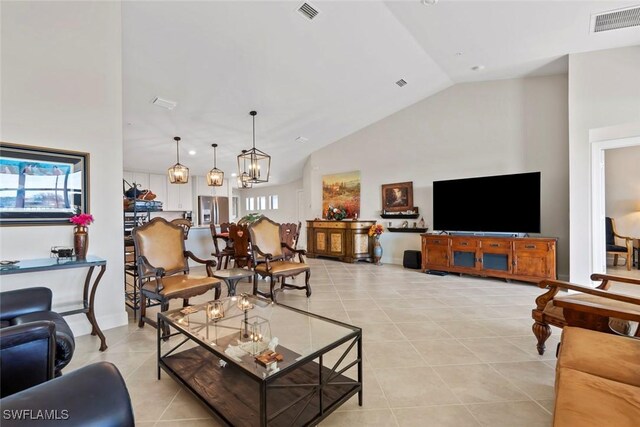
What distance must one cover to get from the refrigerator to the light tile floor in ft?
19.8

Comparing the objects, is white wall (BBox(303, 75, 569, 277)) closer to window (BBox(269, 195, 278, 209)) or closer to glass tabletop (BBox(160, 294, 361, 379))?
glass tabletop (BBox(160, 294, 361, 379))

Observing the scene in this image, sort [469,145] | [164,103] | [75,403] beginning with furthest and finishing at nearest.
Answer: [469,145], [164,103], [75,403]

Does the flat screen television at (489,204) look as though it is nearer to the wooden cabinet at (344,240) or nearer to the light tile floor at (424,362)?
the light tile floor at (424,362)

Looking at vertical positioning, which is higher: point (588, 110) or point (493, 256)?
point (588, 110)

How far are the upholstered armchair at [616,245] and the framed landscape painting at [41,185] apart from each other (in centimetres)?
803

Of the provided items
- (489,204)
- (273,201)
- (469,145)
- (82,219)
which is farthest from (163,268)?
(273,201)

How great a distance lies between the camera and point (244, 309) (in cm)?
229

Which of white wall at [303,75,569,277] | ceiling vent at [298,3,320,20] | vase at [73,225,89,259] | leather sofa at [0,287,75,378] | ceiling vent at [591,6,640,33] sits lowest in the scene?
leather sofa at [0,287,75,378]

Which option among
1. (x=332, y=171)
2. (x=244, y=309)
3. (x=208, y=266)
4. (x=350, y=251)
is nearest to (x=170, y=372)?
(x=244, y=309)

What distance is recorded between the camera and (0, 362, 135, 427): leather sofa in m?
0.79

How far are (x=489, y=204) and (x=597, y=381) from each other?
419 cm

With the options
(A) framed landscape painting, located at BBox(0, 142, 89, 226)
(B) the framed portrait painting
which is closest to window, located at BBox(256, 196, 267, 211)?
(B) the framed portrait painting

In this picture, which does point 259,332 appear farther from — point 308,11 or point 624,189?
point 624,189

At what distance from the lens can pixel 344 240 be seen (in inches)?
261
